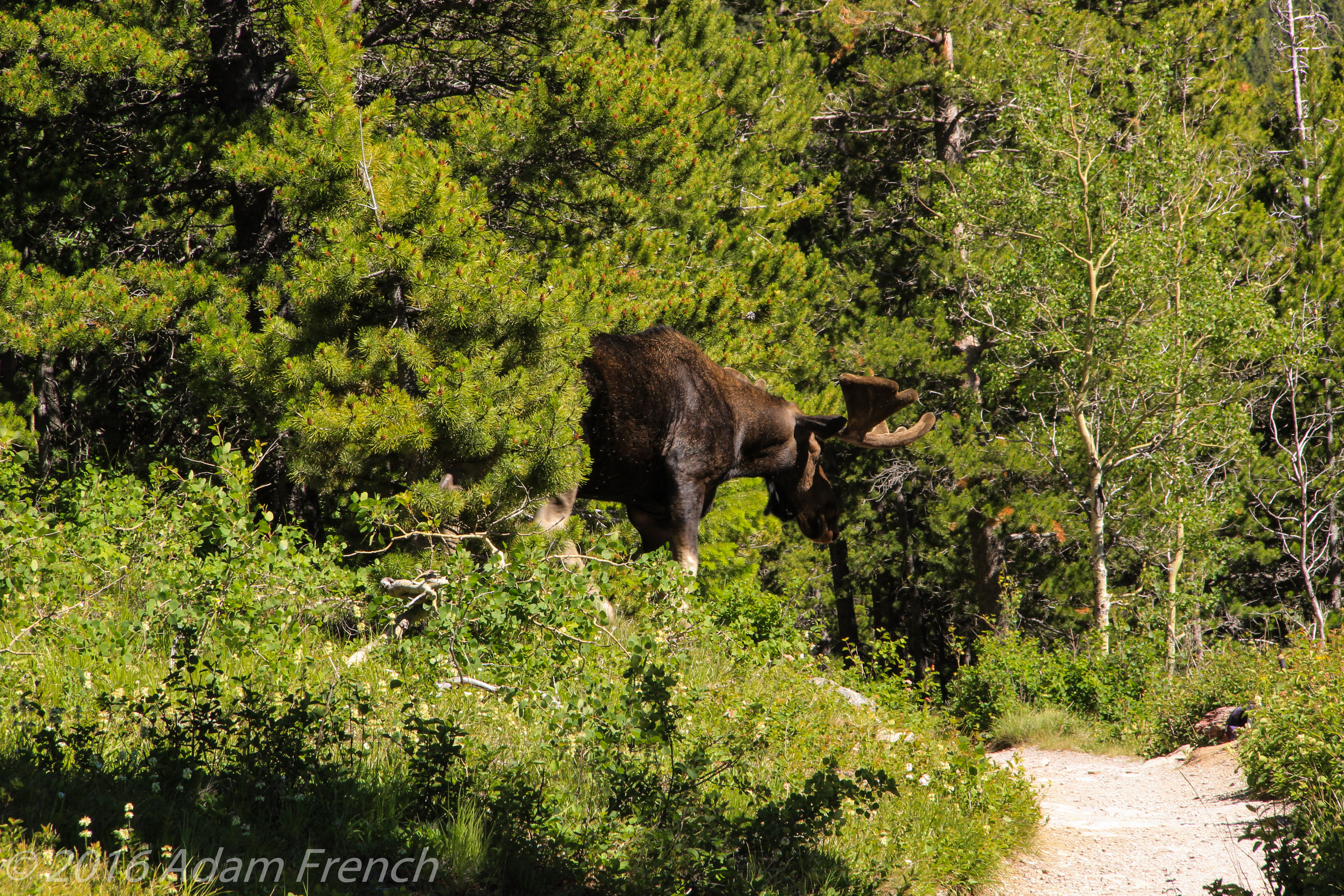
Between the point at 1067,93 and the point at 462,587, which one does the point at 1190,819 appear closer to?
the point at 462,587

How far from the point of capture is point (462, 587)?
210 inches

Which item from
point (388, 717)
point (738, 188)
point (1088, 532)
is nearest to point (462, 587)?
point (388, 717)

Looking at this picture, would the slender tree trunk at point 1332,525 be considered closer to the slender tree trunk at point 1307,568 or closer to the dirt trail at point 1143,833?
the slender tree trunk at point 1307,568

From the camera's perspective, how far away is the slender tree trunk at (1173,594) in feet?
38.2

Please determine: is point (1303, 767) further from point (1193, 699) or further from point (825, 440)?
point (825, 440)

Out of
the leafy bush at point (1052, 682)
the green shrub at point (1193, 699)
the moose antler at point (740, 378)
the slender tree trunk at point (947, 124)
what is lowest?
the leafy bush at point (1052, 682)

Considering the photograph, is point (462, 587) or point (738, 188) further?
point (738, 188)


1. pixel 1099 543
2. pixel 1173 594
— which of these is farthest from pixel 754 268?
pixel 1173 594

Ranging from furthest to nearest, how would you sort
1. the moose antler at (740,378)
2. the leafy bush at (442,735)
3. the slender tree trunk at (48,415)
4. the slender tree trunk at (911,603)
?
the slender tree trunk at (911,603)
the slender tree trunk at (48,415)
the moose antler at (740,378)
the leafy bush at (442,735)

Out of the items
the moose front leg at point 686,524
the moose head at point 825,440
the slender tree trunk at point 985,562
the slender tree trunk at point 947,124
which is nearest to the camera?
the moose front leg at point 686,524

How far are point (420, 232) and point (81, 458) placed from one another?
538cm

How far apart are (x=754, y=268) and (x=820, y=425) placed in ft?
17.7

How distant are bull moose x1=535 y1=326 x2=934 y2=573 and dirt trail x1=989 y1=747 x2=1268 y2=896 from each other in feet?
9.71

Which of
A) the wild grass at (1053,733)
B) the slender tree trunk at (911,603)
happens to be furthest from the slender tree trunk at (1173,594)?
the slender tree trunk at (911,603)
